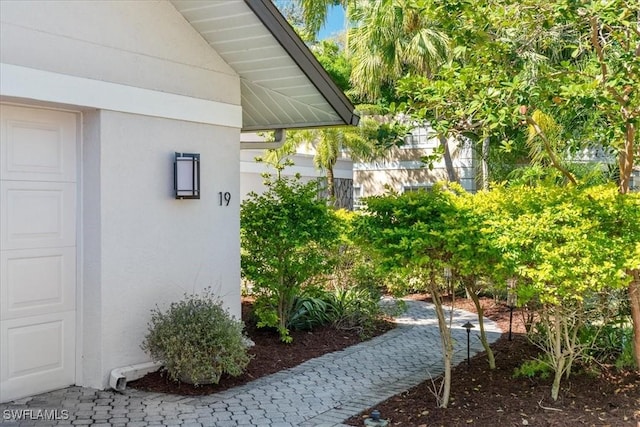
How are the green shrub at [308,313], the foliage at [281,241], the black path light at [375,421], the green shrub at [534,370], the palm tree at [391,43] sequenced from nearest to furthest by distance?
the black path light at [375,421] < the green shrub at [534,370] < the foliage at [281,241] < the green shrub at [308,313] < the palm tree at [391,43]

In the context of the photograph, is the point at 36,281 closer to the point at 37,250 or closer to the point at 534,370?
the point at 37,250

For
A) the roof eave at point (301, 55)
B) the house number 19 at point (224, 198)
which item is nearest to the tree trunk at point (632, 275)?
the roof eave at point (301, 55)

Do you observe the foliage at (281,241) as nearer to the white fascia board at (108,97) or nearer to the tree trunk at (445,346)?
the white fascia board at (108,97)

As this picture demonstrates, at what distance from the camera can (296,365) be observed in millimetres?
8320

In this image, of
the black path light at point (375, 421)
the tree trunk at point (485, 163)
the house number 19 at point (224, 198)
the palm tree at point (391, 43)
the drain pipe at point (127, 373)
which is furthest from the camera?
the tree trunk at point (485, 163)

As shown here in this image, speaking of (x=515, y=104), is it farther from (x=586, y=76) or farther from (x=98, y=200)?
(x=98, y=200)

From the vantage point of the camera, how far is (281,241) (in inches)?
358

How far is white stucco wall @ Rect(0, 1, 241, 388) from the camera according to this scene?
21.0 feet

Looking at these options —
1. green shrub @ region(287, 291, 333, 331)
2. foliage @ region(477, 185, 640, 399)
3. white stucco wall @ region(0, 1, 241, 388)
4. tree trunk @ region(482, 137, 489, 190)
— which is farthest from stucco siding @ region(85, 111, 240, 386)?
tree trunk @ region(482, 137, 489, 190)

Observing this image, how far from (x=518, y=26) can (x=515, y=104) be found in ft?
3.99

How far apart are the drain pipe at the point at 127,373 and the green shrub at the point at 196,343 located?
24 cm

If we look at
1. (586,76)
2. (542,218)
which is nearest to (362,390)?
(542,218)

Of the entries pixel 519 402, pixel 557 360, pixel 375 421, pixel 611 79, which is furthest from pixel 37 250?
pixel 611 79

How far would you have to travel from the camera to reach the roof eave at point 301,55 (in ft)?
23.7
